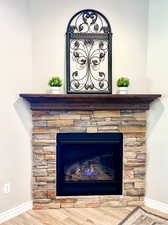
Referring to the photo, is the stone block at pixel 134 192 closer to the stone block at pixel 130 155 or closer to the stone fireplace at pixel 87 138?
the stone fireplace at pixel 87 138

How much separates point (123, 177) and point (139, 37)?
5.51 ft

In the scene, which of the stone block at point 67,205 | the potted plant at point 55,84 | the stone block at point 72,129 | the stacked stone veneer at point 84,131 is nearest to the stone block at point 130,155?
the stacked stone veneer at point 84,131

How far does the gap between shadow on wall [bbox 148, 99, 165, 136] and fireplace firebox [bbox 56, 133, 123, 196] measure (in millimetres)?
375

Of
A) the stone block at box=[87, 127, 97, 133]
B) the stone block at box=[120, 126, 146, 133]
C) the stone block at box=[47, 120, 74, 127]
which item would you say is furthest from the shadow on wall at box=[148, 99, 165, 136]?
the stone block at box=[47, 120, 74, 127]

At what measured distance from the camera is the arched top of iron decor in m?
2.68

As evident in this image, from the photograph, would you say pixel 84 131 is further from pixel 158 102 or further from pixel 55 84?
pixel 158 102

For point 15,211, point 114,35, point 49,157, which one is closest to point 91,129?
point 49,157

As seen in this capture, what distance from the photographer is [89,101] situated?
261 cm

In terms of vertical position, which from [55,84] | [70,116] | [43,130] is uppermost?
[55,84]

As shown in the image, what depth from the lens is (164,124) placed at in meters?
2.68

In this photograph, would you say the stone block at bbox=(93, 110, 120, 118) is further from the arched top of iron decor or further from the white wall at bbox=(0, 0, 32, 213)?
the arched top of iron decor

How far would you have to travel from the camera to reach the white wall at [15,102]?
7.98 ft

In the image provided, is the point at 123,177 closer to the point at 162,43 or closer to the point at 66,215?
the point at 66,215

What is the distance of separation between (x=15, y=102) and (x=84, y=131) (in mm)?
845
